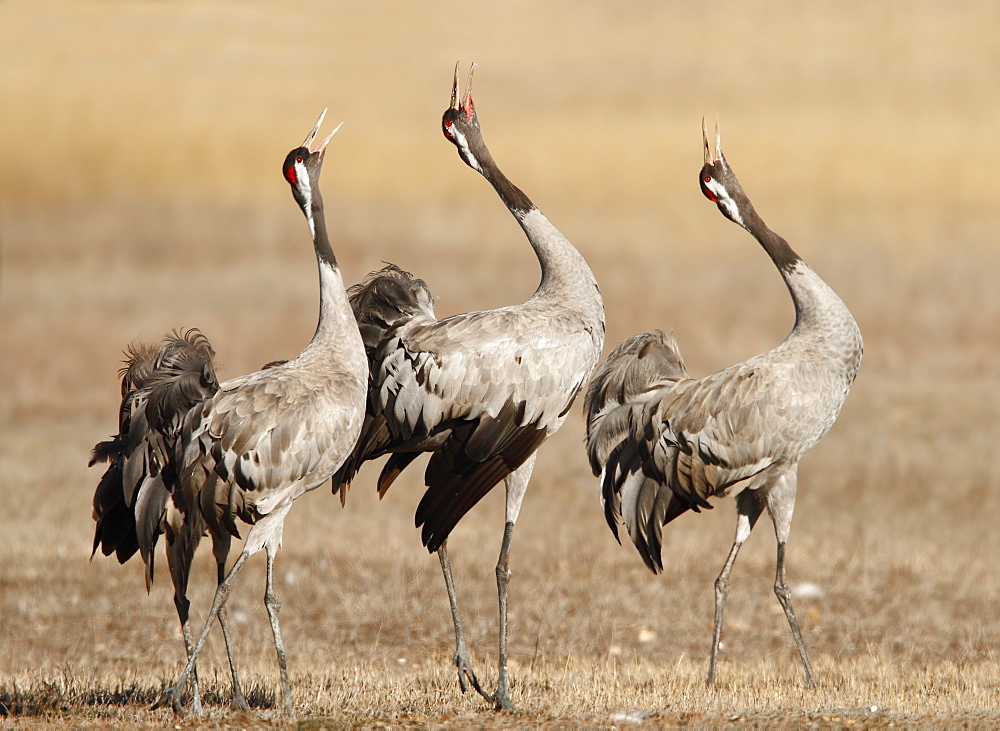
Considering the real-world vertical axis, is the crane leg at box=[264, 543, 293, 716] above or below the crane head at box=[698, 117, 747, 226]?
below

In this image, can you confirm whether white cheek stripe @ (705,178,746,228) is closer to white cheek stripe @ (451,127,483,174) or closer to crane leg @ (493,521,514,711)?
white cheek stripe @ (451,127,483,174)

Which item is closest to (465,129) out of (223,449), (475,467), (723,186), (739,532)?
(723,186)

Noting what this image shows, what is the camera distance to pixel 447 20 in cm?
4278

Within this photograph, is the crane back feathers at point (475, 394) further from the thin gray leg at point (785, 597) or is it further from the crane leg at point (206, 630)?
the thin gray leg at point (785, 597)

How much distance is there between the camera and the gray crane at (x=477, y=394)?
21.3 ft

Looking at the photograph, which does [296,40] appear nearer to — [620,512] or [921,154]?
[921,154]

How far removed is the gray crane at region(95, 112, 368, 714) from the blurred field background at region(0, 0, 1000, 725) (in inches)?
33.3

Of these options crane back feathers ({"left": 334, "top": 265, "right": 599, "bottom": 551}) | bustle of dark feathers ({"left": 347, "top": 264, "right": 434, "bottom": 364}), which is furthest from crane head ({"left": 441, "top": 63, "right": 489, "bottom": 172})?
crane back feathers ({"left": 334, "top": 265, "right": 599, "bottom": 551})

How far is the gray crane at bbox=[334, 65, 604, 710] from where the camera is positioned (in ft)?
21.3

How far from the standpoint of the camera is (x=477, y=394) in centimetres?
649

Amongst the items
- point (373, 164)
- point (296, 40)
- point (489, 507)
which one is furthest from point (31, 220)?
point (489, 507)

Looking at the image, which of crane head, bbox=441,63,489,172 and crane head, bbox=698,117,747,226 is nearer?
crane head, bbox=441,63,489,172

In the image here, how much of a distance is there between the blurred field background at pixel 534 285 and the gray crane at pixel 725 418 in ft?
3.11

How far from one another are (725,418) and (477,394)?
4.64 feet
